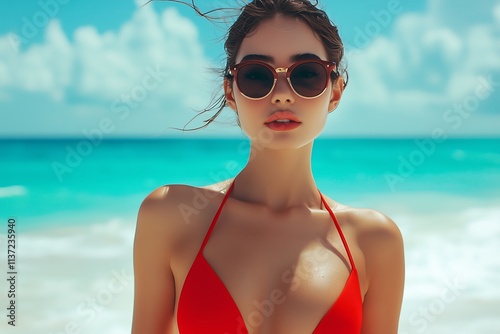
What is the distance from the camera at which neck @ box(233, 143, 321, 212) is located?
2914 millimetres

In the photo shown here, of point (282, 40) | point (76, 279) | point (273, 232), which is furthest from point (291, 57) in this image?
point (76, 279)

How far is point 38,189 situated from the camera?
1530 cm

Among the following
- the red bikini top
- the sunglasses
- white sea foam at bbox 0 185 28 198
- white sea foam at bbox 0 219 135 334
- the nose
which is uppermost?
white sea foam at bbox 0 185 28 198

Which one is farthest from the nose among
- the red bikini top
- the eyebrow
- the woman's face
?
the red bikini top

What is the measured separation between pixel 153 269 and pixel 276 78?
898mm

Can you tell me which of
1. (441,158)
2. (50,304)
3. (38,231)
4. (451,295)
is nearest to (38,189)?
(38,231)

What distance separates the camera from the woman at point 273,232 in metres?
2.67

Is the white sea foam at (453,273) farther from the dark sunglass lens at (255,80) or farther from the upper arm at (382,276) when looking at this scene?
the dark sunglass lens at (255,80)

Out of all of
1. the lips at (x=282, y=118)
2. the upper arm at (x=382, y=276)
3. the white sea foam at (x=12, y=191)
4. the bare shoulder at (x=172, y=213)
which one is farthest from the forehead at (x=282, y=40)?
the white sea foam at (x=12, y=191)

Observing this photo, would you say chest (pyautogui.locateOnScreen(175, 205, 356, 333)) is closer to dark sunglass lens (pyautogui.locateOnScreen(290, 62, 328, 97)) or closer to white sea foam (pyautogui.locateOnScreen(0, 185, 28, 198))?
dark sunglass lens (pyautogui.locateOnScreen(290, 62, 328, 97))

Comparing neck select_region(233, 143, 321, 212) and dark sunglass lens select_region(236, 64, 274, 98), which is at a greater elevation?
dark sunglass lens select_region(236, 64, 274, 98)

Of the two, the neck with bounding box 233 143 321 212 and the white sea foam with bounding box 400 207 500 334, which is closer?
the neck with bounding box 233 143 321 212

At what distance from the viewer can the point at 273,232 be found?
288 cm

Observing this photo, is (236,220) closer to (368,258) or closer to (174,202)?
(174,202)
